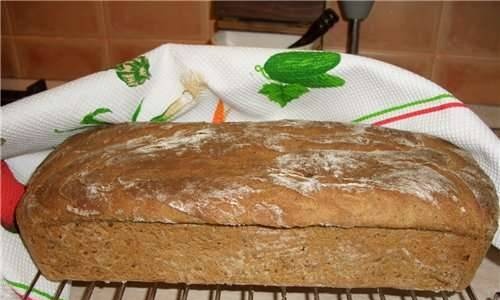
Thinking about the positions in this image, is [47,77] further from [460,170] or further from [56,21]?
[460,170]

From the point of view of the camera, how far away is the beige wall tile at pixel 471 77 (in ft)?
3.69

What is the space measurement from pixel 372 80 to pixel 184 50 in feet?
1.05

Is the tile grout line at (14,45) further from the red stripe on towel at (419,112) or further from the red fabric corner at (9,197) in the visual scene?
the red stripe on towel at (419,112)

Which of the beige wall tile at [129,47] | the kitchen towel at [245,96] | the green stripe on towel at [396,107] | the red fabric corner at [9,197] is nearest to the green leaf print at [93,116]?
the kitchen towel at [245,96]

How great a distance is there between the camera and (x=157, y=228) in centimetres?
58

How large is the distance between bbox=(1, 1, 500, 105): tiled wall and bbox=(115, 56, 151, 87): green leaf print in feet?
1.61

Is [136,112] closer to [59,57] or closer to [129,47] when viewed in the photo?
[129,47]

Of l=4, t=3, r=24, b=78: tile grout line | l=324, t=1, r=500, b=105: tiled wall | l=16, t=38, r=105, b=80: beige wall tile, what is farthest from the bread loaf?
l=4, t=3, r=24, b=78: tile grout line

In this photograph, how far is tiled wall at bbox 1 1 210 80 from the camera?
1175 mm

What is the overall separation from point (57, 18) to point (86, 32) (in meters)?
0.09

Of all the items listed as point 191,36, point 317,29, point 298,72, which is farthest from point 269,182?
point 191,36

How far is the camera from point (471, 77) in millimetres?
1139

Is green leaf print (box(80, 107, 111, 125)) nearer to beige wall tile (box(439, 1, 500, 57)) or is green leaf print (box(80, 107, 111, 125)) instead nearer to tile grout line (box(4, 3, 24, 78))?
tile grout line (box(4, 3, 24, 78))

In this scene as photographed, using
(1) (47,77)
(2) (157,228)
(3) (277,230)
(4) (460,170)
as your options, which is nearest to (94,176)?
(2) (157,228)
